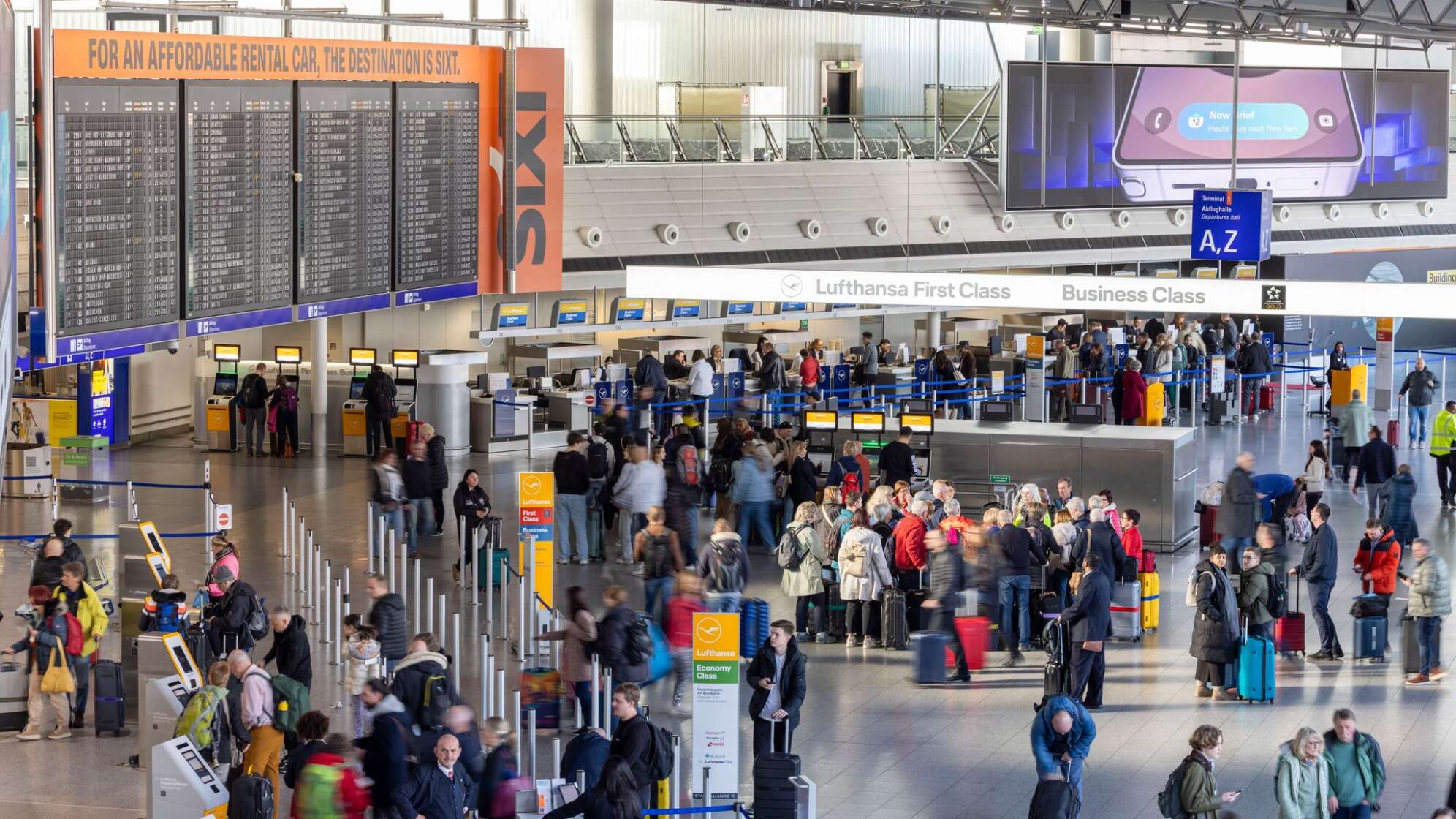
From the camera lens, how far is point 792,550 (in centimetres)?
1506

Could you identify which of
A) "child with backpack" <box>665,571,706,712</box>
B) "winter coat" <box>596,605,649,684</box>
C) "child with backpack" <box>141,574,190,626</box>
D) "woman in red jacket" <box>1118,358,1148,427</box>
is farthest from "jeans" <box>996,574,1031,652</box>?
"woman in red jacket" <box>1118,358,1148,427</box>

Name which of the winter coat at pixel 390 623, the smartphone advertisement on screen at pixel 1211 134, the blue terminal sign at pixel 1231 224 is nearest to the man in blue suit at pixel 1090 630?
the winter coat at pixel 390 623

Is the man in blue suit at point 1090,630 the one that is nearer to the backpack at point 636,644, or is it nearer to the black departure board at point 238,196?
the backpack at point 636,644

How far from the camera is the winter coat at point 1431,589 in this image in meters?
13.8

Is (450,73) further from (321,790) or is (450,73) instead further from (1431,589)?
(321,790)

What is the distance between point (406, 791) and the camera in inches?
364

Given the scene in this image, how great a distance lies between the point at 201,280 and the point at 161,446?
7196 mm

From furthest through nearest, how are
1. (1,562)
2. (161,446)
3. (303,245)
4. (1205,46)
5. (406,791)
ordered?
(1205,46)
(161,446)
(303,245)
(1,562)
(406,791)

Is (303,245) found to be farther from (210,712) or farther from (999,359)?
(999,359)

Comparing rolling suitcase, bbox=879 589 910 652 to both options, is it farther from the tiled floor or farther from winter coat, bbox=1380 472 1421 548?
winter coat, bbox=1380 472 1421 548

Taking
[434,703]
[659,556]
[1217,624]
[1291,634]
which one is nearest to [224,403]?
[659,556]

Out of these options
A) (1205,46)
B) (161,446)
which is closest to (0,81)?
(161,446)

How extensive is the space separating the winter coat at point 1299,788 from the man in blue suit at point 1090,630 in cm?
348

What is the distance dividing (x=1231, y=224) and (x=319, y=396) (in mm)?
11131
